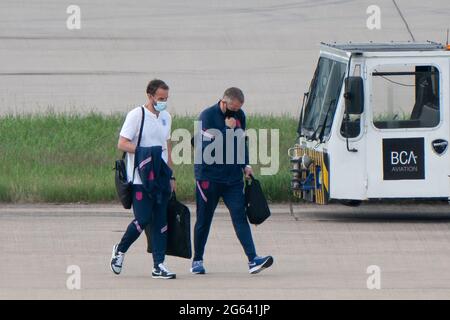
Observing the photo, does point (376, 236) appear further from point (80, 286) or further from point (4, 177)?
point (4, 177)

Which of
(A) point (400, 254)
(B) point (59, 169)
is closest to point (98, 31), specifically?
(B) point (59, 169)

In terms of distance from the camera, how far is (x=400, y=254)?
13.0 metres

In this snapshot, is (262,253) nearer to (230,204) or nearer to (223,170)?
(230,204)

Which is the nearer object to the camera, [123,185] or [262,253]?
[123,185]

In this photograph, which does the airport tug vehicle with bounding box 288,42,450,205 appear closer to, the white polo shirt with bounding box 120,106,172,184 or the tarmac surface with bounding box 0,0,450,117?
the white polo shirt with bounding box 120,106,172,184

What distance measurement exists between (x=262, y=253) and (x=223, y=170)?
1.66m

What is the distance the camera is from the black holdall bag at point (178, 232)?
466 inches

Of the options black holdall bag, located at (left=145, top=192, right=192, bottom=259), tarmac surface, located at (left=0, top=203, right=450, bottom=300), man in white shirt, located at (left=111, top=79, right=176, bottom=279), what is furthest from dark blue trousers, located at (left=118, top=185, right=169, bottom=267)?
tarmac surface, located at (left=0, top=203, right=450, bottom=300)

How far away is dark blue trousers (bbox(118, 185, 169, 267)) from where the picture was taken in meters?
11.6

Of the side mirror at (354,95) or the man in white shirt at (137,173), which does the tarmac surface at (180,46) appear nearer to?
the side mirror at (354,95)

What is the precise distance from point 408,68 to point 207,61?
12214mm

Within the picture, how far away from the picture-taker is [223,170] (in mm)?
11820

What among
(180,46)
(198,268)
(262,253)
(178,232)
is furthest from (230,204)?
(180,46)

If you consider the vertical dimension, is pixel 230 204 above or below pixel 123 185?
below
